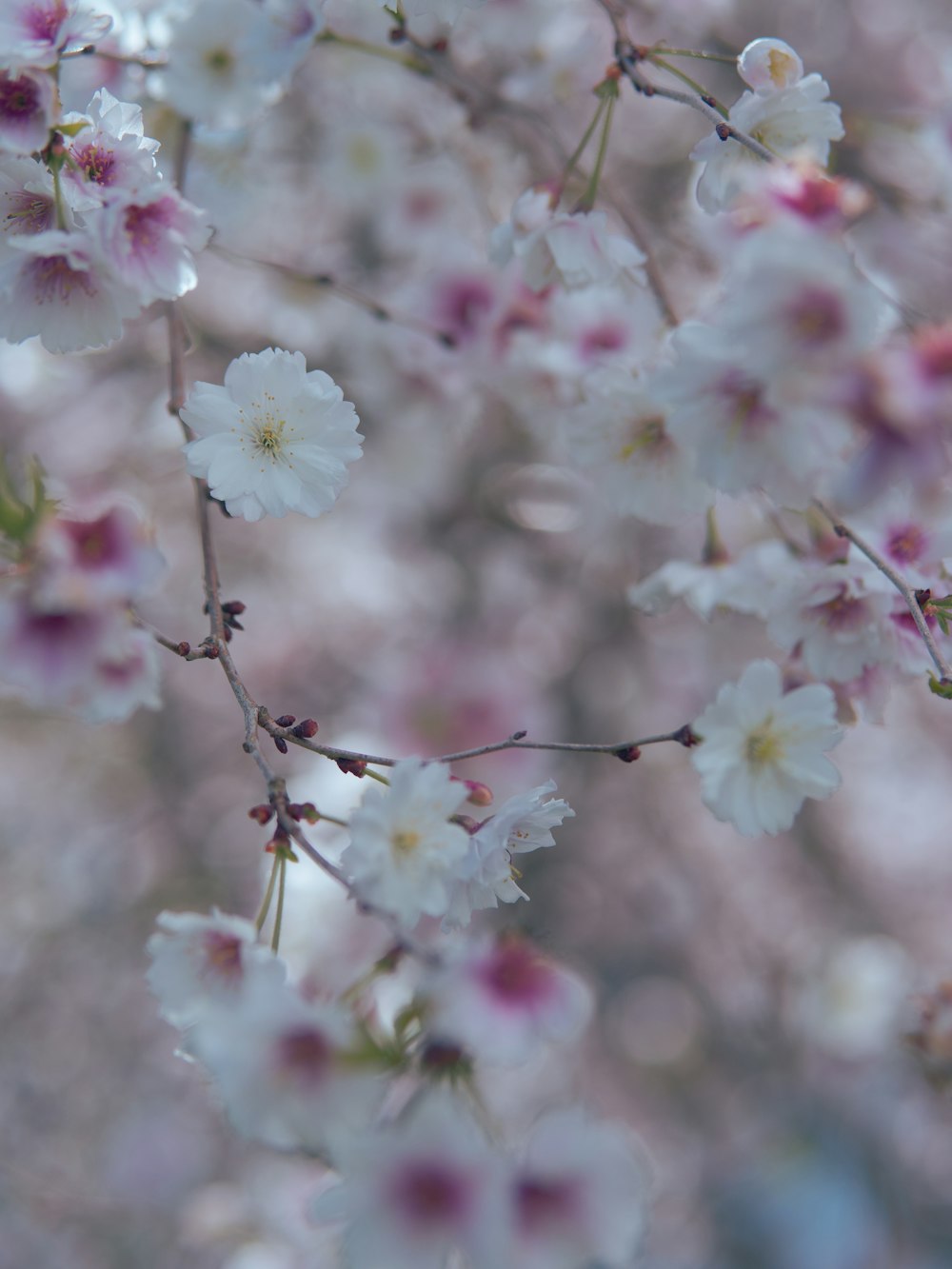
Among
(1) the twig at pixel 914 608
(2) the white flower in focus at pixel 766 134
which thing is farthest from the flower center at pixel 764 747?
(2) the white flower in focus at pixel 766 134

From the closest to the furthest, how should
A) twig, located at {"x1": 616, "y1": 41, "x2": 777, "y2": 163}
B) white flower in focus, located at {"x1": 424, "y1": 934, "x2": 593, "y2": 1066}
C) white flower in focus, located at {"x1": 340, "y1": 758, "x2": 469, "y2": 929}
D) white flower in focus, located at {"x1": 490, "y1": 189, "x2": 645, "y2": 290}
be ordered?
1. white flower in focus, located at {"x1": 424, "y1": 934, "x2": 593, "y2": 1066}
2. white flower in focus, located at {"x1": 340, "y1": 758, "x2": 469, "y2": 929}
3. twig, located at {"x1": 616, "y1": 41, "x2": 777, "y2": 163}
4. white flower in focus, located at {"x1": 490, "y1": 189, "x2": 645, "y2": 290}

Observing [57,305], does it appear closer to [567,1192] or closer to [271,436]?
[271,436]

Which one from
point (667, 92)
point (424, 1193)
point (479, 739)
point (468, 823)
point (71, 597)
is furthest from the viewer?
point (479, 739)

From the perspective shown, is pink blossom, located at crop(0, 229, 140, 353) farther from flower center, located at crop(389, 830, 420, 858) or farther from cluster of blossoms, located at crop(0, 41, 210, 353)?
flower center, located at crop(389, 830, 420, 858)

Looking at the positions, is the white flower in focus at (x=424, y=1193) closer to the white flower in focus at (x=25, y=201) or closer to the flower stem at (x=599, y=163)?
the white flower in focus at (x=25, y=201)

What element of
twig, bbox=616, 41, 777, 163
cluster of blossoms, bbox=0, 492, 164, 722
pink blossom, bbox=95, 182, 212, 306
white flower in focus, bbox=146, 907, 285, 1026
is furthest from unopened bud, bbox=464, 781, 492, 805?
twig, bbox=616, 41, 777, 163

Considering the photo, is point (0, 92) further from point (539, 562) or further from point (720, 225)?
point (539, 562)

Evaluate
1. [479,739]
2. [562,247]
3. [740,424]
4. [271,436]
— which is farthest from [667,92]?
[479,739]
